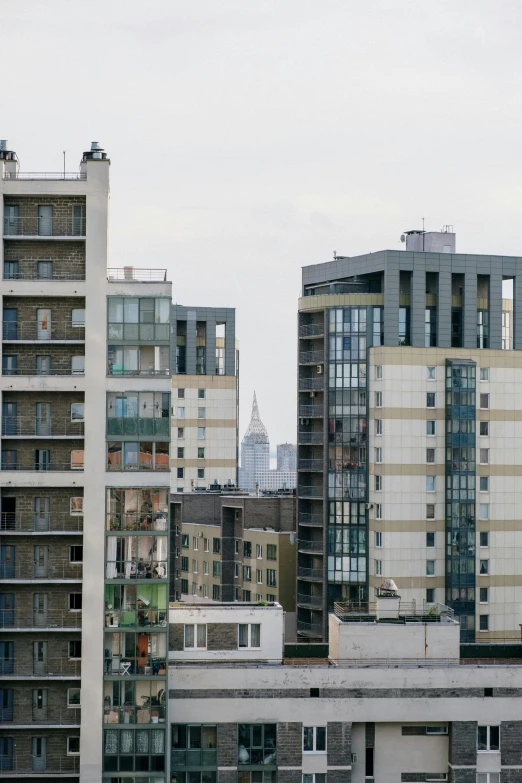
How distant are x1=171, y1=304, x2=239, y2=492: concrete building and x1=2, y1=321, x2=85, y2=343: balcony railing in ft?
313

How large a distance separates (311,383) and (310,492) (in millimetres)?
9534

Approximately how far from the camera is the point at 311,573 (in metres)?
123

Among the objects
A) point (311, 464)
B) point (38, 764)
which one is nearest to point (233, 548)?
point (311, 464)

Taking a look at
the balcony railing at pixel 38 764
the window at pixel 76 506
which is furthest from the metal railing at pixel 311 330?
the balcony railing at pixel 38 764

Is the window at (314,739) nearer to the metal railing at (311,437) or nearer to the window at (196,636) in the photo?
the window at (196,636)

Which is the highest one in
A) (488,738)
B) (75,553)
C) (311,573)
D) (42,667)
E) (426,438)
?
(426,438)

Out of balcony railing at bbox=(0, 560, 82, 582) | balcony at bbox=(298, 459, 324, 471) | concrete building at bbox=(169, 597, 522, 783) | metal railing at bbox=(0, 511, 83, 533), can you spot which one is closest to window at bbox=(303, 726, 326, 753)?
concrete building at bbox=(169, 597, 522, 783)

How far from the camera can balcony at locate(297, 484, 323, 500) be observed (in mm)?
122625

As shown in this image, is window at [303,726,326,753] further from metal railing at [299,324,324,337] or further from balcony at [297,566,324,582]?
metal railing at [299,324,324,337]

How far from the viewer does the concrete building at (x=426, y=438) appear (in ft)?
381

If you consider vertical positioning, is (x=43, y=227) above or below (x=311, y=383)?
above

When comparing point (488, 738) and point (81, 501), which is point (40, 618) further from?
point (488, 738)

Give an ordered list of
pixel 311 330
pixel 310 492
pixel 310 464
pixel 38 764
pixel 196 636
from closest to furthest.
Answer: pixel 38 764 → pixel 196 636 → pixel 311 330 → pixel 310 492 → pixel 310 464

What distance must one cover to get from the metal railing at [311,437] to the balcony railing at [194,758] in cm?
5148
